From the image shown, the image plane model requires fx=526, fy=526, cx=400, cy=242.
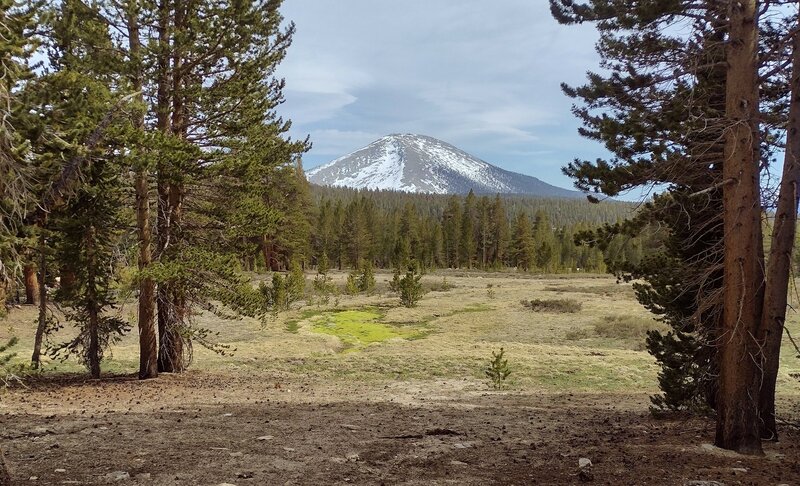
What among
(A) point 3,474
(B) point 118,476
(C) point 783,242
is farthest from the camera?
(C) point 783,242

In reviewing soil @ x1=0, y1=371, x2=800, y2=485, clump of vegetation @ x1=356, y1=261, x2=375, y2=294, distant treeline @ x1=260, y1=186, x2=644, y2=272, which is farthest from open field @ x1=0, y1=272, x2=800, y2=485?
distant treeline @ x1=260, y1=186, x2=644, y2=272

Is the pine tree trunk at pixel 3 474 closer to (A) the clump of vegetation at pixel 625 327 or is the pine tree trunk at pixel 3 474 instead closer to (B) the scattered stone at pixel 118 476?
(B) the scattered stone at pixel 118 476

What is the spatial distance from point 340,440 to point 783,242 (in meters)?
6.50

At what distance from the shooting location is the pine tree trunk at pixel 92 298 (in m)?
11.4

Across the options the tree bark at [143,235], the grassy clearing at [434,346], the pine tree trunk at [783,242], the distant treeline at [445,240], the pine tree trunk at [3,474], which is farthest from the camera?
the distant treeline at [445,240]

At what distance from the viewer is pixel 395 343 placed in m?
23.2

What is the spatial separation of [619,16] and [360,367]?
43.2 feet

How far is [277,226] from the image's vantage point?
13266 mm

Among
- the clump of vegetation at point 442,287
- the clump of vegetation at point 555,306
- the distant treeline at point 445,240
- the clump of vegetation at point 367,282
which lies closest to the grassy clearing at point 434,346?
the clump of vegetation at point 555,306

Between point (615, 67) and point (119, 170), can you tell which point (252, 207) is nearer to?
point (119, 170)

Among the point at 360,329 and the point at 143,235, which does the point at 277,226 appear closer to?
the point at 143,235

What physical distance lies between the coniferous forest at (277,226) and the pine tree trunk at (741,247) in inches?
1.1

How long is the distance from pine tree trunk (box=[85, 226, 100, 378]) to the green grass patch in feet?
39.7

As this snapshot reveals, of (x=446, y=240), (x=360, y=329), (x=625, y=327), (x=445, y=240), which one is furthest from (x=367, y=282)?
(x=446, y=240)
